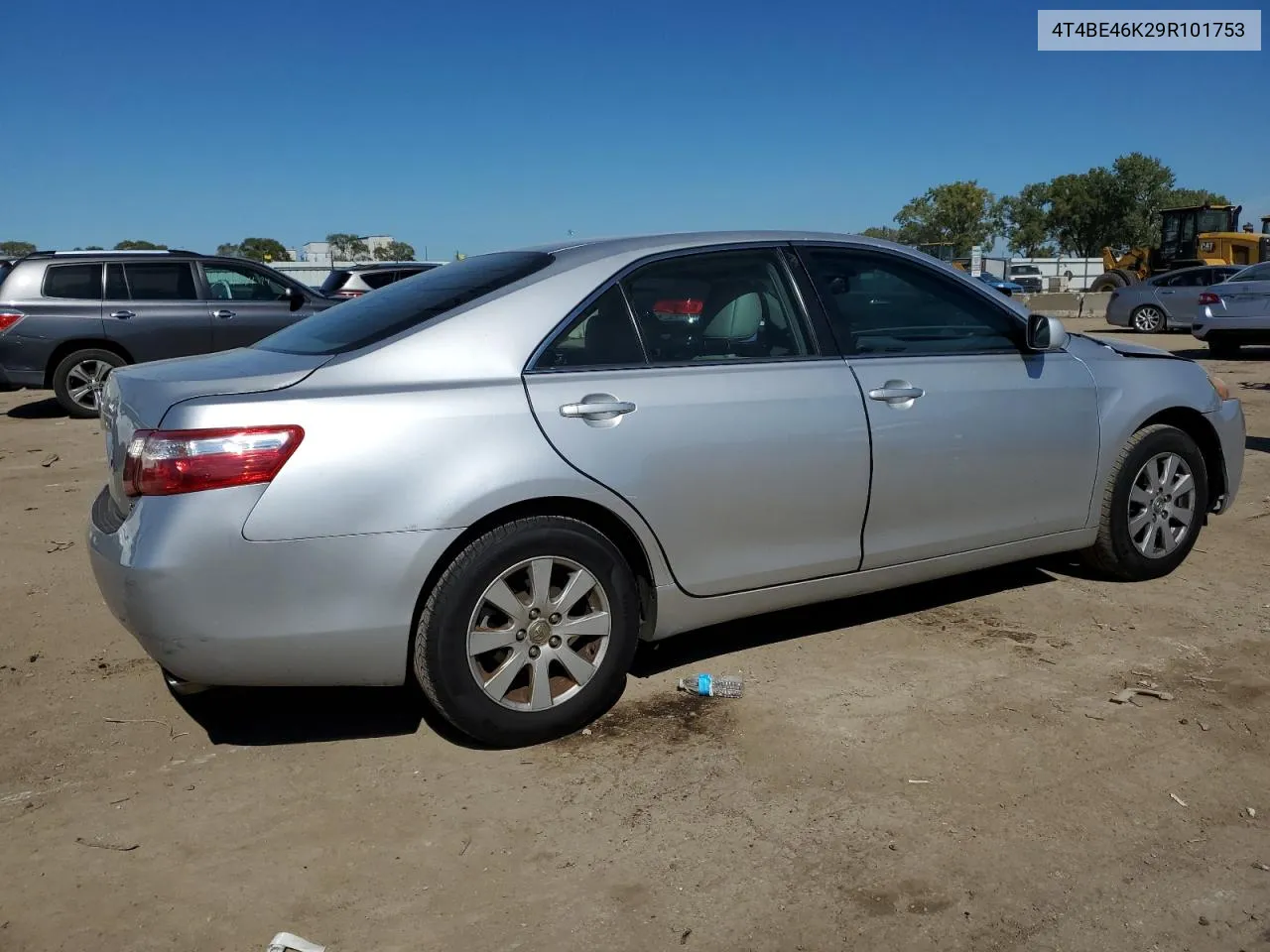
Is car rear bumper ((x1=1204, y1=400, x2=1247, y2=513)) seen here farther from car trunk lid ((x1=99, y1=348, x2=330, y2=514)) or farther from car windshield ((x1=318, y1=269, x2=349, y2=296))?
car windshield ((x1=318, y1=269, x2=349, y2=296))

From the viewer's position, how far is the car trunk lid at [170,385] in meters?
3.15

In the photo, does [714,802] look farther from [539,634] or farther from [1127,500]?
[1127,500]

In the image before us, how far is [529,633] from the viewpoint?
11.1 ft

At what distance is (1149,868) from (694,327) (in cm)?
216

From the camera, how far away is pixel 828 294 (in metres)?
4.10

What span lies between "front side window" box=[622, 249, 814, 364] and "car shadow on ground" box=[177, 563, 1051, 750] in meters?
1.23

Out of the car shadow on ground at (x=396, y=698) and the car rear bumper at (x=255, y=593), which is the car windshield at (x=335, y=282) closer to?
the car shadow on ground at (x=396, y=698)

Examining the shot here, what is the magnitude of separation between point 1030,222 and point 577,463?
8217 centimetres

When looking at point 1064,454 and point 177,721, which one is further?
point 1064,454

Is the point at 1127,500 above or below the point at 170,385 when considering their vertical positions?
below

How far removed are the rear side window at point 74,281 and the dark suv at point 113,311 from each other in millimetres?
10

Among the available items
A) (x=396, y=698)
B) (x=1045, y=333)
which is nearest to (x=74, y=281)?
(x=396, y=698)

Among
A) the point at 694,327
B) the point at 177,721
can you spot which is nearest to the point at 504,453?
the point at 694,327

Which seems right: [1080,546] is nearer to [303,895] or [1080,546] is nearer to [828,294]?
[828,294]
